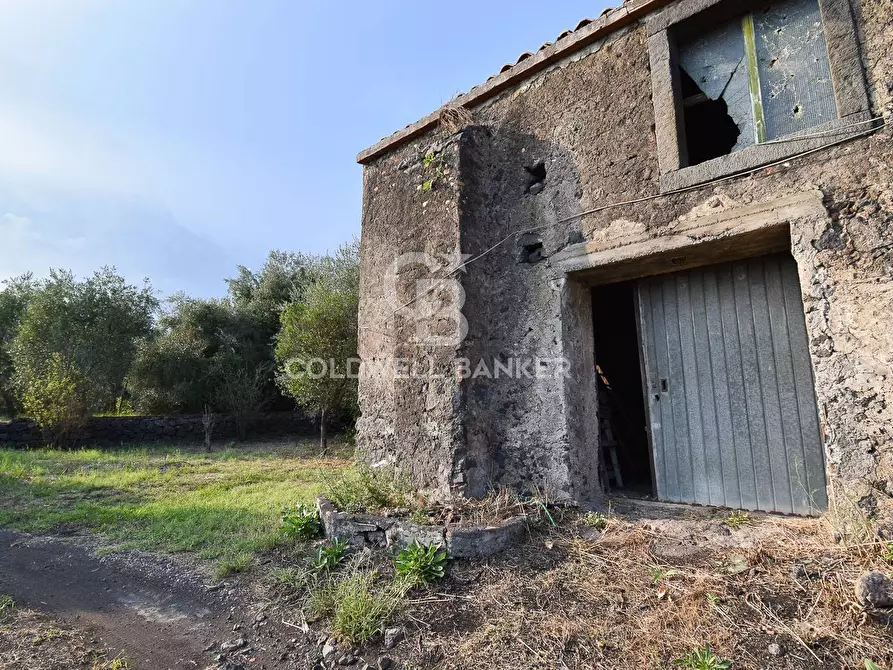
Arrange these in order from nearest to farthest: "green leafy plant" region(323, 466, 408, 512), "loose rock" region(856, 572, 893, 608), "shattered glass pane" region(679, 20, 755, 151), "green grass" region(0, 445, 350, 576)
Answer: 1. "loose rock" region(856, 572, 893, 608)
2. "shattered glass pane" region(679, 20, 755, 151)
3. "green leafy plant" region(323, 466, 408, 512)
4. "green grass" region(0, 445, 350, 576)

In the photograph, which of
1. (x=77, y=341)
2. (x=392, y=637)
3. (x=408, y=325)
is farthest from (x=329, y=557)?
(x=77, y=341)

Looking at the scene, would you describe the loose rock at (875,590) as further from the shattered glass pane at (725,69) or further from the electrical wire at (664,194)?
the shattered glass pane at (725,69)

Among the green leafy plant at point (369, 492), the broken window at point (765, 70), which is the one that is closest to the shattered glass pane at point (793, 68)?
the broken window at point (765, 70)

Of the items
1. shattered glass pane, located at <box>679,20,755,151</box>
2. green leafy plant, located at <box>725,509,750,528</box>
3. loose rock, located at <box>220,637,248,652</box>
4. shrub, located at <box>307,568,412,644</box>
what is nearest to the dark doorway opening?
green leafy plant, located at <box>725,509,750,528</box>

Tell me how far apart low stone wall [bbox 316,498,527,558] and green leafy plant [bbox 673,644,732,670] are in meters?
1.43

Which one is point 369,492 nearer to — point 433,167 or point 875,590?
point 433,167

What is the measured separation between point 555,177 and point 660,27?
54.8 inches

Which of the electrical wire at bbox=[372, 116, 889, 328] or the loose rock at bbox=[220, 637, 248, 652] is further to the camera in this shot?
the electrical wire at bbox=[372, 116, 889, 328]

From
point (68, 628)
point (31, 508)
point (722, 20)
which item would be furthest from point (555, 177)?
point (31, 508)

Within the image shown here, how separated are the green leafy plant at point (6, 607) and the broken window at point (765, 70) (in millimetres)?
5925

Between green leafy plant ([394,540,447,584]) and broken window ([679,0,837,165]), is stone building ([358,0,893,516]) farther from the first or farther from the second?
green leafy plant ([394,540,447,584])

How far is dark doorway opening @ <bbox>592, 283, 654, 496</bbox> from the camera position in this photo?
5.36 metres

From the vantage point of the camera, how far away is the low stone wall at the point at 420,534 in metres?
3.28

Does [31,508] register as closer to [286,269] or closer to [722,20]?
[722,20]
